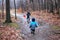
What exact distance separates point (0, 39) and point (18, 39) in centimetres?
160

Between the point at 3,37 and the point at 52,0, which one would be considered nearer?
the point at 3,37

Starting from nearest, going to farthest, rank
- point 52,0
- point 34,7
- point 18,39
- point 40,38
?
point 18,39 < point 40,38 < point 52,0 < point 34,7

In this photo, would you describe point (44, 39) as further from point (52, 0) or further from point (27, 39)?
point (52, 0)

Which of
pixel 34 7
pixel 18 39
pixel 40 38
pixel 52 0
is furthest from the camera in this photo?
pixel 34 7

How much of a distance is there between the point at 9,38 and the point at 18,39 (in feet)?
2.36

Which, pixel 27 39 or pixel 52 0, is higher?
pixel 52 0

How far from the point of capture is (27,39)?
46.5ft

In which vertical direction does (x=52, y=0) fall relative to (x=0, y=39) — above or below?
above

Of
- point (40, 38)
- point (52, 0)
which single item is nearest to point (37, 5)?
point (52, 0)

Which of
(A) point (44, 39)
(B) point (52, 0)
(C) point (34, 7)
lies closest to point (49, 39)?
(A) point (44, 39)

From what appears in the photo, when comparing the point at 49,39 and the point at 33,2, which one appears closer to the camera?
the point at 49,39

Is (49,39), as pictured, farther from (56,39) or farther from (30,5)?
(30,5)

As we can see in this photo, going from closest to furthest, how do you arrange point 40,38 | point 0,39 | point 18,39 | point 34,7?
point 0,39
point 18,39
point 40,38
point 34,7

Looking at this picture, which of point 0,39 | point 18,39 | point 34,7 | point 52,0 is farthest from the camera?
point 34,7
